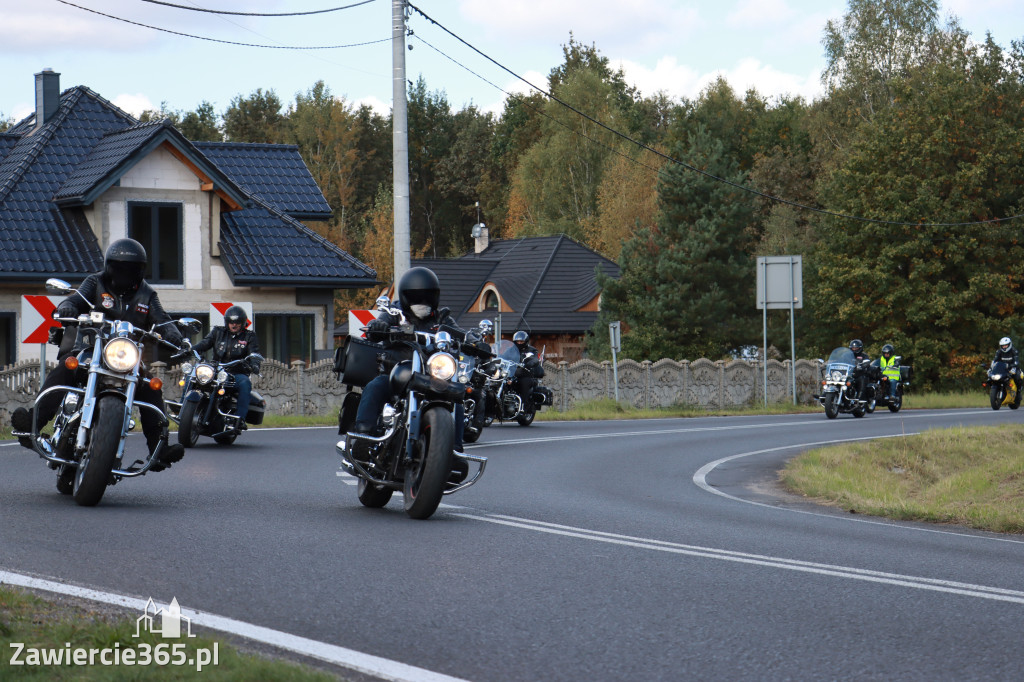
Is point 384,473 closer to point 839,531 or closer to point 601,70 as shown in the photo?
point 839,531

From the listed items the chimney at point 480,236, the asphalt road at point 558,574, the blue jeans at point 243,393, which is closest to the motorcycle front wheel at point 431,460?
the asphalt road at point 558,574

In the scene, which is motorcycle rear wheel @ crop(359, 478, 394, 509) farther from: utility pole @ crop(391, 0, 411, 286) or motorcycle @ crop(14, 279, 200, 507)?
utility pole @ crop(391, 0, 411, 286)

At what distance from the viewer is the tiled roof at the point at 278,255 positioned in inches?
1245

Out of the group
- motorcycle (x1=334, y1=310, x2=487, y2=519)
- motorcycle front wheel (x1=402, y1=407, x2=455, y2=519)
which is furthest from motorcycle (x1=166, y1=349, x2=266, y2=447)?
motorcycle front wheel (x1=402, y1=407, x2=455, y2=519)

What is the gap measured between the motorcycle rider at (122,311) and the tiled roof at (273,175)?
25537mm

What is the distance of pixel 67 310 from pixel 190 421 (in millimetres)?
7207

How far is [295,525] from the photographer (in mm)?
8672

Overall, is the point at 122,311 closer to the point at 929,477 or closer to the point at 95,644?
the point at 95,644

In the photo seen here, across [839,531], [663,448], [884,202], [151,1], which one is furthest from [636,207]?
[839,531]

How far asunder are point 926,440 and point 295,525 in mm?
15506

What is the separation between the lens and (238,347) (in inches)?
680

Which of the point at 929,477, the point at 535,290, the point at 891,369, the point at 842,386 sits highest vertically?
the point at 535,290

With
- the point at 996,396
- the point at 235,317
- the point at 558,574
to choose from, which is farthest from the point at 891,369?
the point at 558,574

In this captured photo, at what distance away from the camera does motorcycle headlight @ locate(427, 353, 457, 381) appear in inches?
343
